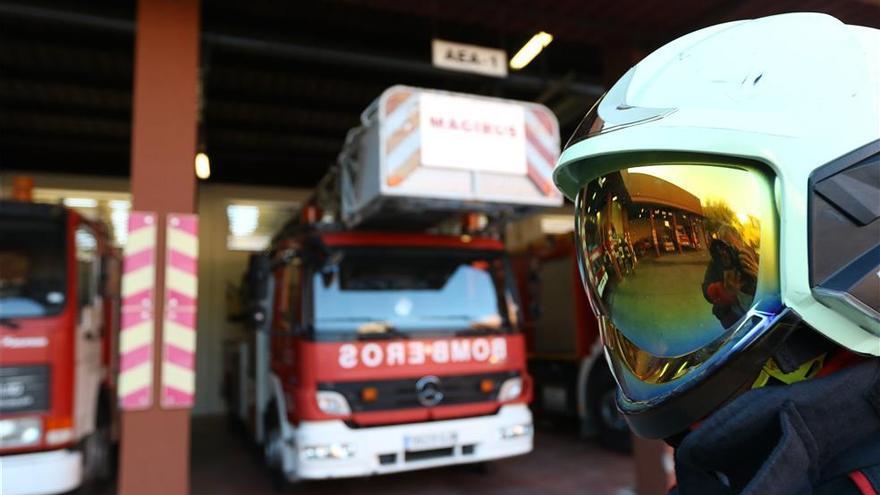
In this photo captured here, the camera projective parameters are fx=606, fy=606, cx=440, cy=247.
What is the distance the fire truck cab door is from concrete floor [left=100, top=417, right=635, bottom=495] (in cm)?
137

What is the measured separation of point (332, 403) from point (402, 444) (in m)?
0.60

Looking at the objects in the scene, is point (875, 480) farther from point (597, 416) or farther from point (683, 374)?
point (597, 416)

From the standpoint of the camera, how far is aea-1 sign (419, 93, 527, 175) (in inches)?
156

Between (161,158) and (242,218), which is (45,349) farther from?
(242,218)

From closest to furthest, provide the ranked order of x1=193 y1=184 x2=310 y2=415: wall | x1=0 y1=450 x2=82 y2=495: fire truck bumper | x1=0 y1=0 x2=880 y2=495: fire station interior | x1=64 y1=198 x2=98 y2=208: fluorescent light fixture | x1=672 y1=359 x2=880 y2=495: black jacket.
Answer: x1=672 y1=359 x2=880 y2=495: black jacket
x1=0 y1=0 x2=880 y2=495: fire station interior
x1=0 y1=450 x2=82 y2=495: fire truck bumper
x1=64 y1=198 x2=98 y2=208: fluorescent light fixture
x1=193 y1=184 x2=310 y2=415: wall

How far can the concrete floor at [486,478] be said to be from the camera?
5.29 m

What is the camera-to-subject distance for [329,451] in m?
4.33

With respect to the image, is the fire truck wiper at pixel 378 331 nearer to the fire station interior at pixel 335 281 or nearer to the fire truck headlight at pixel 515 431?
the fire station interior at pixel 335 281

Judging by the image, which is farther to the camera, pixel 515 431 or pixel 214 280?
pixel 214 280

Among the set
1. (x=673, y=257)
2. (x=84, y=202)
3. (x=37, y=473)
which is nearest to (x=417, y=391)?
(x=37, y=473)

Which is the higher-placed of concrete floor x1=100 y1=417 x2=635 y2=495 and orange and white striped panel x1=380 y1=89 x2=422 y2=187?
orange and white striped panel x1=380 y1=89 x2=422 y2=187

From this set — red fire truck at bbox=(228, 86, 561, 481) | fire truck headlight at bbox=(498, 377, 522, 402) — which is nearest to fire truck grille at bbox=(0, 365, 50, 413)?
red fire truck at bbox=(228, 86, 561, 481)

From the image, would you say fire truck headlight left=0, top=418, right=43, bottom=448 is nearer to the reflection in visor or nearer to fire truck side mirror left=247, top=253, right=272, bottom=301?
fire truck side mirror left=247, top=253, right=272, bottom=301

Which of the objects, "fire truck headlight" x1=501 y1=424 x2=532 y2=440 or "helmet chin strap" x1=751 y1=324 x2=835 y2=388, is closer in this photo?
"helmet chin strap" x1=751 y1=324 x2=835 y2=388
